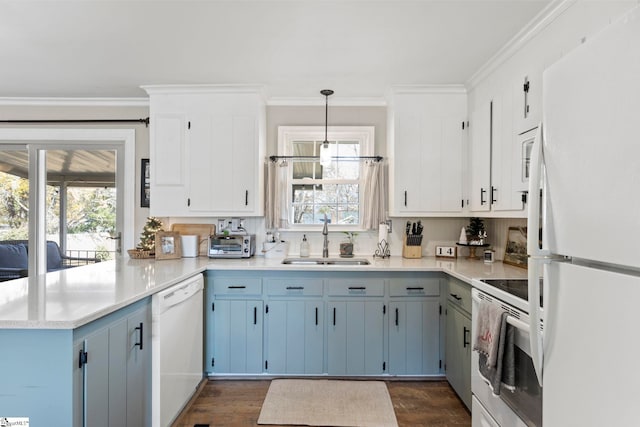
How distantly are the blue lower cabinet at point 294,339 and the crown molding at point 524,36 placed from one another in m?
2.22

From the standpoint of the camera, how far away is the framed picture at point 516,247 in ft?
8.93

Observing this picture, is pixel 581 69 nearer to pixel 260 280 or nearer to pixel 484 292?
pixel 484 292

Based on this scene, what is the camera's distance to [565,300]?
100 cm

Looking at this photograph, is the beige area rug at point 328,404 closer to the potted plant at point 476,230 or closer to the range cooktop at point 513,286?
the range cooktop at point 513,286

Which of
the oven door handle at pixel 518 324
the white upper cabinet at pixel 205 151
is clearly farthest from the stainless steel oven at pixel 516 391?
the white upper cabinet at pixel 205 151

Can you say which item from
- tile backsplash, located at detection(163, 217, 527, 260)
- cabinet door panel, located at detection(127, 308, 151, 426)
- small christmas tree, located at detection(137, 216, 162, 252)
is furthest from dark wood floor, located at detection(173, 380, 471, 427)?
small christmas tree, located at detection(137, 216, 162, 252)

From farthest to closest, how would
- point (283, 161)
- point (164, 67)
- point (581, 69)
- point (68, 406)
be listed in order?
1. point (283, 161)
2. point (164, 67)
3. point (68, 406)
4. point (581, 69)

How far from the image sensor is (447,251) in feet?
11.0

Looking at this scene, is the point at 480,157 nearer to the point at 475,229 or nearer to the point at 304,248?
the point at 475,229

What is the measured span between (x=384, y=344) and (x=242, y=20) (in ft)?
8.07

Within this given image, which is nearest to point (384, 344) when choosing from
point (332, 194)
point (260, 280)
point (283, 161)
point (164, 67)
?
point (260, 280)

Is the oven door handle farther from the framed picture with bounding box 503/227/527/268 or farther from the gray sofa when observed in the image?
the gray sofa

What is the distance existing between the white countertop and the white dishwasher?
10 centimetres

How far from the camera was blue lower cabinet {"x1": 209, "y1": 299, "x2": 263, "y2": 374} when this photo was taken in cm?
284
